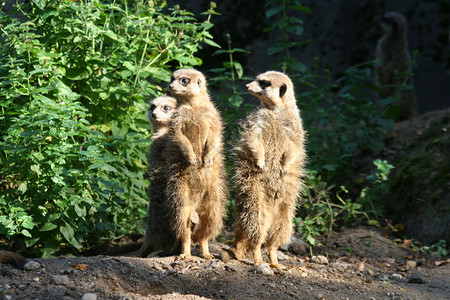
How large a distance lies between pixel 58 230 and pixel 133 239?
867 millimetres

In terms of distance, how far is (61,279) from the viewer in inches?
112

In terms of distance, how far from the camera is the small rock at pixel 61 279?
9.26ft

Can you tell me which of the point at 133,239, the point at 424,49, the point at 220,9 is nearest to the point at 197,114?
the point at 133,239

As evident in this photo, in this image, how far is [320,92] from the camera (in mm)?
5801

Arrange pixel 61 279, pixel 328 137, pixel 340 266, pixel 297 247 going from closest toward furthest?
1. pixel 61 279
2. pixel 340 266
3. pixel 297 247
4. pixel 328 137

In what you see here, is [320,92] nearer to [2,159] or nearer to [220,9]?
[220,9]

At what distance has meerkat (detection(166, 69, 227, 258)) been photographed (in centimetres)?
Result: 366

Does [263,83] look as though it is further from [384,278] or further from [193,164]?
[384,278]

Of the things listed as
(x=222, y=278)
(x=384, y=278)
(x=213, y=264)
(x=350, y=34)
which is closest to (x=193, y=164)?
(x=213, y=264)

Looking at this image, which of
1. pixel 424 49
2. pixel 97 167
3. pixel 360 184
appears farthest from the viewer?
pixel 424 49

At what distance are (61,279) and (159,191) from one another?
109 centimetres

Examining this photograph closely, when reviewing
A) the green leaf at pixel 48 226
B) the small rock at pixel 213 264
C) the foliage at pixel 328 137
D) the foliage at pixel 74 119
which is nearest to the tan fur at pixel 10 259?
the foliage at pixel 74 119

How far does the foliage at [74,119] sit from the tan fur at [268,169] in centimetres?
84

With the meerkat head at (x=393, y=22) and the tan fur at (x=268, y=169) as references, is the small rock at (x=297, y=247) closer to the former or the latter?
the tan fur at (x=268, y=169)
